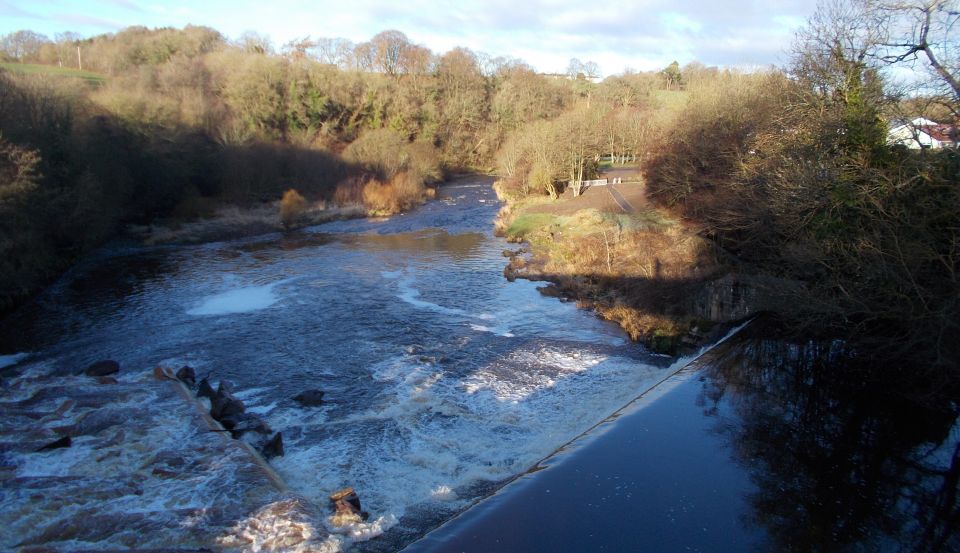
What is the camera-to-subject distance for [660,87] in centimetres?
7238

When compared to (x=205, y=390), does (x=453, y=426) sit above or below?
below

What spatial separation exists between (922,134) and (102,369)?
1728 cm

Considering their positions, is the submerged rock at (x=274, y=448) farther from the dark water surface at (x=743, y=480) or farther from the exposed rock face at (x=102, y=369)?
the exposed rock face at (x=102, y=369)

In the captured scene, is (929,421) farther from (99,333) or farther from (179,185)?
(179,185)

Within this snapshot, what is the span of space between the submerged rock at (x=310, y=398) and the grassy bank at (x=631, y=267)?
334 inches

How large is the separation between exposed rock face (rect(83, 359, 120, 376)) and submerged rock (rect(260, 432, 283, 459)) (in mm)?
5695

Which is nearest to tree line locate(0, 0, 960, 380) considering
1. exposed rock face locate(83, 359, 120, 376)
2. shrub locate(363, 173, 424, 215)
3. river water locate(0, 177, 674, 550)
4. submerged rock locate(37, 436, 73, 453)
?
shrub locate(363, 173, 424, 215)

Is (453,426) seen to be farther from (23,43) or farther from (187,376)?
(23,43)

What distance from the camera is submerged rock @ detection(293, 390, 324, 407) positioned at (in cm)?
1238

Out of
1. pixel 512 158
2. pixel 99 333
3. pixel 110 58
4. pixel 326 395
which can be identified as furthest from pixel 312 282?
pixel 110 58

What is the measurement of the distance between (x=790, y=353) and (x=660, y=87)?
64.1 metres

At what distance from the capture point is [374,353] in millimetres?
15242

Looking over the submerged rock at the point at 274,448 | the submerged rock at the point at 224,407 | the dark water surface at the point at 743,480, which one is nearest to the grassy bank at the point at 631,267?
the dark water surface at the point at 743,480

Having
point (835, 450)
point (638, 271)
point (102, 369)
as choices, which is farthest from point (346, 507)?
point (638, 271)
